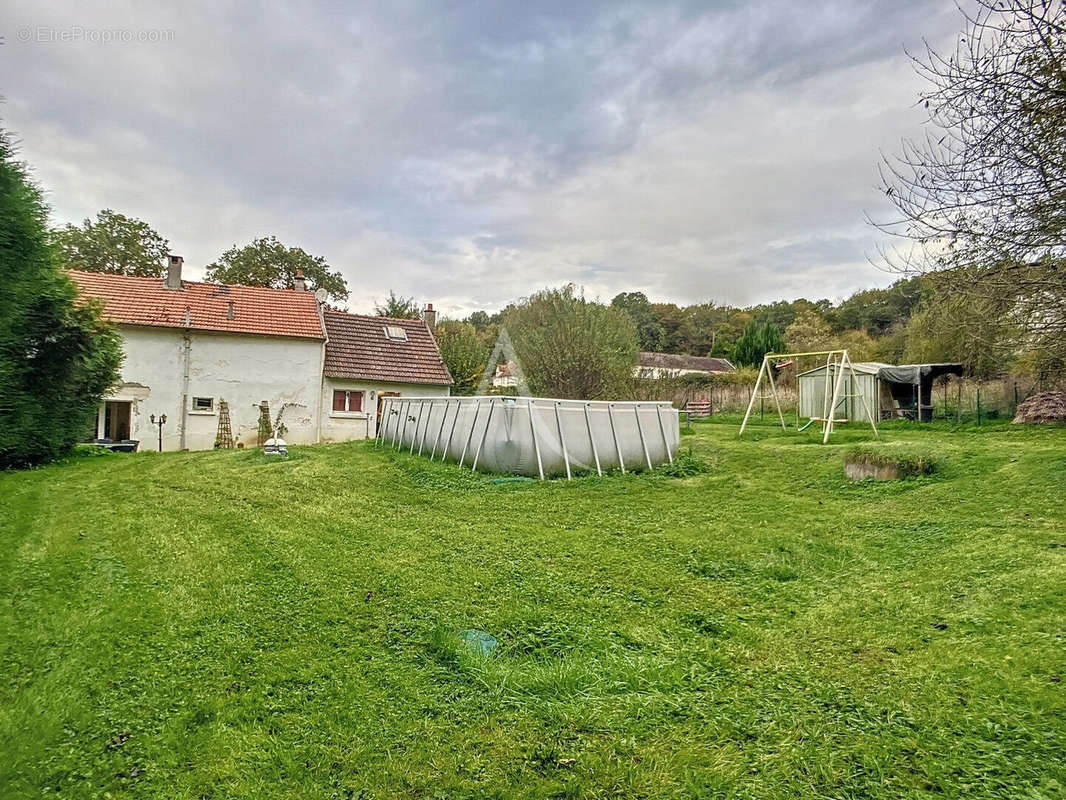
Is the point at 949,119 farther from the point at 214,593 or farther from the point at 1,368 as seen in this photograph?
the point at 1,368

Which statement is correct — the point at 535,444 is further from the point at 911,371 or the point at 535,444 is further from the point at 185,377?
the point at 911,371

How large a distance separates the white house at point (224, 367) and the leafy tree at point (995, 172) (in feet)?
53.9

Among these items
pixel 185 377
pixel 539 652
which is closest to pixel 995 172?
pixel 539 652

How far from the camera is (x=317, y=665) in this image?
312 cm

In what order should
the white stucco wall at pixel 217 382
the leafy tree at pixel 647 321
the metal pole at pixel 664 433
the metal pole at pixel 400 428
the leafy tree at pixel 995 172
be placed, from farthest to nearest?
the leafy tree at pixel 647 321 < the white stucco wall at pixel 217 382 < the metal pole at pixel 400 428 < the metal pole at pixel 664 433 < the leafy tree at pixel 995 172

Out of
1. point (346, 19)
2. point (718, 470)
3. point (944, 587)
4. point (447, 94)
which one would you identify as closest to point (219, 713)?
point (944, 587)

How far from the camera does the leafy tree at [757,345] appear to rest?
32.1m

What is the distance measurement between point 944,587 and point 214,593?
223 inches

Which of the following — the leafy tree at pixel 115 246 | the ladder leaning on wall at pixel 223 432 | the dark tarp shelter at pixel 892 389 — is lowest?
the ladder leaning on wall at pixel 223 432

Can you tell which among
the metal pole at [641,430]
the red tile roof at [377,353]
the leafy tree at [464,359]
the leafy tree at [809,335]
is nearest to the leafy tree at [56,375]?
the red tile roof at [377,353]

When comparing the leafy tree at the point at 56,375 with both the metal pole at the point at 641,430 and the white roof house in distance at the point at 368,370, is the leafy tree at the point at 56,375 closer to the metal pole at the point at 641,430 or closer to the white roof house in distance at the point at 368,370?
the white roof house in distance at the point at 368,370

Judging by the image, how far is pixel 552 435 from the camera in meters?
10.0

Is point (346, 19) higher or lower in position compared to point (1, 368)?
higher

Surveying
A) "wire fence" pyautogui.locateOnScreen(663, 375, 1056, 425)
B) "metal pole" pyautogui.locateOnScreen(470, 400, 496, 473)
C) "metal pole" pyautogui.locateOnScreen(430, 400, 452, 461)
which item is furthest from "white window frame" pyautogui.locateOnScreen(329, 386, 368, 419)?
"wire fence" pyautogui.locateOnScreen(663, 375, 1056, 425)
